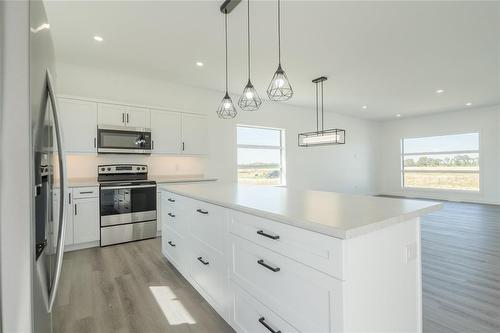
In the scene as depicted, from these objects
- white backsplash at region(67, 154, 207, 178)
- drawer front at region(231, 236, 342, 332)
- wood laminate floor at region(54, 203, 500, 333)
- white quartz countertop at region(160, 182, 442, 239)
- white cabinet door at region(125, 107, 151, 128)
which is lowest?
wood laminate floor at region(54, 203, 500, 333)

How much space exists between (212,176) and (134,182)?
1.77 meters

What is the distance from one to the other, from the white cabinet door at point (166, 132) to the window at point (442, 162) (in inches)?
309

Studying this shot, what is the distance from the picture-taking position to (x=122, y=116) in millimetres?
3959

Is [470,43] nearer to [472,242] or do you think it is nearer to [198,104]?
[472,242]

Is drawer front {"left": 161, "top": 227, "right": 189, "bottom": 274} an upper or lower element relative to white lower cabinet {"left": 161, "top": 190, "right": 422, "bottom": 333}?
lower

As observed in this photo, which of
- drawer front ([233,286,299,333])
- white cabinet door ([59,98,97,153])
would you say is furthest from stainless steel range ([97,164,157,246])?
drawer front ([233,286,299,333])

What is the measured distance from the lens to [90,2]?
243cm

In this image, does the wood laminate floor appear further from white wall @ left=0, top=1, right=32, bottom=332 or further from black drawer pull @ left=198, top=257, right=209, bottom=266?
white wall @ left=0, top=1, right=32, bottom=332

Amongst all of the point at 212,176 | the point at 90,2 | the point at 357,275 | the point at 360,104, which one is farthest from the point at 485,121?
the point at 90,2

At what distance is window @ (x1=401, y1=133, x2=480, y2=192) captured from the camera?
7238 millimetres

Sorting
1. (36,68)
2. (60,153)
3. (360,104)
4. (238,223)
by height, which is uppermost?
(360,104)

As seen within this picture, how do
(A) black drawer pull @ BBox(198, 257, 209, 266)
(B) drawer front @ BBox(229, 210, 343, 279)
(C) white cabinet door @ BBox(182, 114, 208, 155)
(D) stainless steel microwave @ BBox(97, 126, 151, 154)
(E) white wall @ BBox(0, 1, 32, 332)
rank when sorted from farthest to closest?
(C) white cabinet door @ BBox(182, 114, 208, 155) < (D) stainless steel microwave @ BBox(97, 126, 151, 154) < (A) black drawer pull @ BBox(198, 257, 209, 266) < (B) drawer front @ BBox(229, 210, 343, 279) < (E) white wall @ BBox(0, 1, 32, 332)

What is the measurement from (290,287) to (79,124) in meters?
3.80

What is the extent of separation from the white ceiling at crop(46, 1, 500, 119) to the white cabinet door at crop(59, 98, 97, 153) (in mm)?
711
